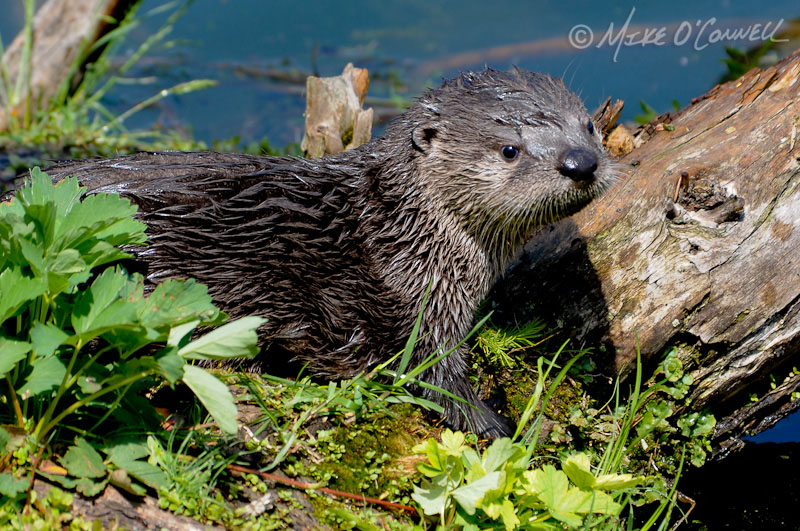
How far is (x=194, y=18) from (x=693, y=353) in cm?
759

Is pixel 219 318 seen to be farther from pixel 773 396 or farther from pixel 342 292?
pixel 773 396

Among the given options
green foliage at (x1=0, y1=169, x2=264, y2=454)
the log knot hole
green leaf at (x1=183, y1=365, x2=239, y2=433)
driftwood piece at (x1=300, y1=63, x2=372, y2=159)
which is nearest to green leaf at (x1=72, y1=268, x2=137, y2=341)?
green foliage at (x1=0, y1=169, x2=264, y2=454)

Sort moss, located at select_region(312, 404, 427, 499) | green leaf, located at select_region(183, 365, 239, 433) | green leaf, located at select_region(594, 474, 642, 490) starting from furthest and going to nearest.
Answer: moss, located at select_region(312, 404, 427, 499), green leaf, located at select_region(594, 474, 642, 490), green leaf, located at select_region(183, 365, 239, 433)

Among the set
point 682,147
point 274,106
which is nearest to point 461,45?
point 274,106

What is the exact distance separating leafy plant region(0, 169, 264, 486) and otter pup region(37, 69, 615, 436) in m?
0.68

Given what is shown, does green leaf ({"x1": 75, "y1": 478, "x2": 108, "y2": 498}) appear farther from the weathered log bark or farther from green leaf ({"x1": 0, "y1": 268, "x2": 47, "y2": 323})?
the weathered log bark

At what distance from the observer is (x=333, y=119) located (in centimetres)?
478

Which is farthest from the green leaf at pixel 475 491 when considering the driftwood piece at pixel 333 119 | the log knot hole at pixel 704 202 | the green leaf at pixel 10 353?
the driftwood piece at pixel 333 119

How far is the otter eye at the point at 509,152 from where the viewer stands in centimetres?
301

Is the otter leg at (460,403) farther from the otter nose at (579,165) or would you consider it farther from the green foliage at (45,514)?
the green foliage at (45,514)

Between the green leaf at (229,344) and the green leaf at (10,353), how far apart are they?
403mm

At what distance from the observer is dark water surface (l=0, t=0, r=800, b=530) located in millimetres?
8102

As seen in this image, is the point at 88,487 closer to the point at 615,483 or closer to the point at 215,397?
the point at 215,397

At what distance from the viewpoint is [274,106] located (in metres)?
8.41
